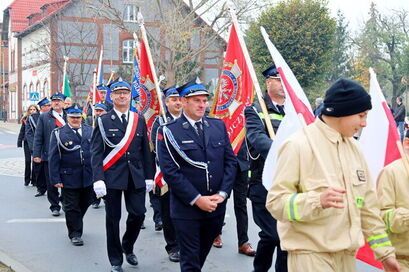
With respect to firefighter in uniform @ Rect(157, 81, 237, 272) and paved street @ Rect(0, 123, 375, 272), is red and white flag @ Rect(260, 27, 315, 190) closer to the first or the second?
firefighter in uniform @ Rect(157, 81, 237, 272)

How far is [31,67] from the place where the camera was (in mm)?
52188

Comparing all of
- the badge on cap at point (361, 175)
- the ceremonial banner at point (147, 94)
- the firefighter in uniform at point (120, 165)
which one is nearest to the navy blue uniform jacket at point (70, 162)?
the ceremonial banner at point (147, 94)

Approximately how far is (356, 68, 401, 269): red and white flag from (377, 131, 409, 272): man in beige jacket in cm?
26

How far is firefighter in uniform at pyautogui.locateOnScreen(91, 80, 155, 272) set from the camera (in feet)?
21.3

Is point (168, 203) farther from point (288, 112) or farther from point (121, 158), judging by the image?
point (288, 112)

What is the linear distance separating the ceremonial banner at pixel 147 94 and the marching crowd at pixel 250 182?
0.23m

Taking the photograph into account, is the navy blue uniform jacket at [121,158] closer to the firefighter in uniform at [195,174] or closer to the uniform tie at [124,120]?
the uniform tie at [124,120]

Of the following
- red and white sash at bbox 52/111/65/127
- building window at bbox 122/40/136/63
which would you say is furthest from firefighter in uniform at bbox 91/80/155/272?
building window at bbox 122/40/136/63

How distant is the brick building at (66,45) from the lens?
121 feet

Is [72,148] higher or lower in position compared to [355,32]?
lower

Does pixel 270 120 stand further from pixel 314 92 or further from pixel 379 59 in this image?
pixel 379 59

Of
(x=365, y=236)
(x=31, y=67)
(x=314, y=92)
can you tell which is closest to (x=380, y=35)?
(x=314, y=92)

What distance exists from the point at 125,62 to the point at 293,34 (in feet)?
62.7

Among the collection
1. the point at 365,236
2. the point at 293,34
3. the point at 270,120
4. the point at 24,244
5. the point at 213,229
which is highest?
the point at 293,34
